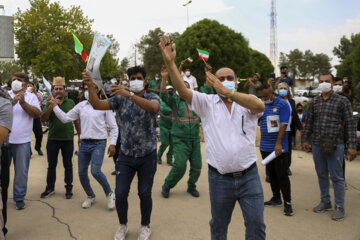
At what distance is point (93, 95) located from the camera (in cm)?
334

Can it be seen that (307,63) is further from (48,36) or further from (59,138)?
(59,138)

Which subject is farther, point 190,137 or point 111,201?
point 190,137

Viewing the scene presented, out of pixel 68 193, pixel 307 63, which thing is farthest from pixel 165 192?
pixel 307 63

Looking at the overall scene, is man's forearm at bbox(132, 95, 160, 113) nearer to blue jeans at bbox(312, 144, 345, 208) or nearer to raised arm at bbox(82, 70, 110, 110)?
raised arm at bbox(82, 70, 110, 110)

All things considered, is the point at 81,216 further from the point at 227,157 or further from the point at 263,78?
the point at 263,78

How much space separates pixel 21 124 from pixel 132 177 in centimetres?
220

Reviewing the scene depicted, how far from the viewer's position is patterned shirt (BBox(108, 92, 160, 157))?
3.57 metres

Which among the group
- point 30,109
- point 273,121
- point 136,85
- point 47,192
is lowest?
point 47,192

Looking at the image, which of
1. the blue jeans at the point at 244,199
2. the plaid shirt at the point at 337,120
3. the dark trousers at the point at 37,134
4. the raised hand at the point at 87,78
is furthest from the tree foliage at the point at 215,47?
the blue jeans at the point at 244,199

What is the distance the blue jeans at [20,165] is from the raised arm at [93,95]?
1949 millimetres

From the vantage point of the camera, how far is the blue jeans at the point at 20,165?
15.4ft

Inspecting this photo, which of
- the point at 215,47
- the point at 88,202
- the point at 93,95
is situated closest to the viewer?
the point at 93,95

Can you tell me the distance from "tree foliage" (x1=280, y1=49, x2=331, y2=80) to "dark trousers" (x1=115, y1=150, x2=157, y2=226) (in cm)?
6674

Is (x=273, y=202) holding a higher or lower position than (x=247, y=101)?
lower
